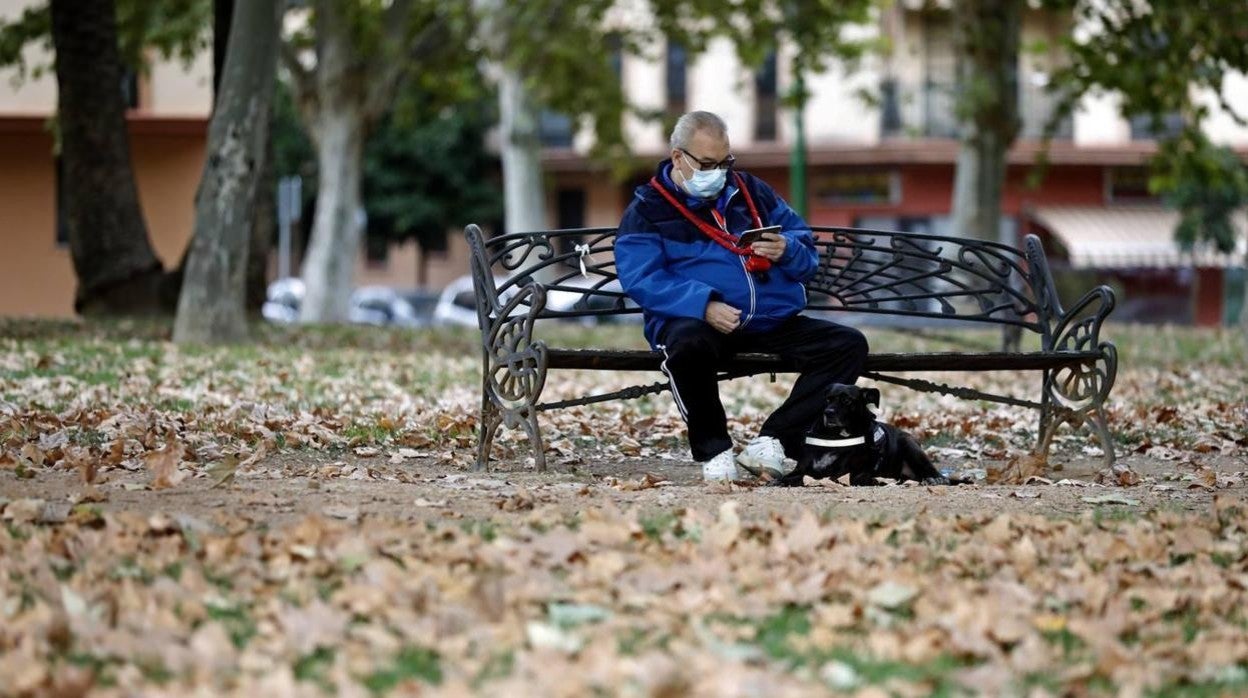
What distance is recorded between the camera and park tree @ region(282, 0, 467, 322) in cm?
3058

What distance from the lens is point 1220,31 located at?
20.1 metres

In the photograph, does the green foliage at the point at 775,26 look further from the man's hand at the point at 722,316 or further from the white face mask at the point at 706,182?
the man's hand at the point at 722,316

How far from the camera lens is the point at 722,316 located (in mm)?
7867

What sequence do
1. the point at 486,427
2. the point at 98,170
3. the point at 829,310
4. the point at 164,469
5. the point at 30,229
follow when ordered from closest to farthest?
the point at 164,469 < the point at 486,427 < the point at 829,310 < the point at 98,170 < the point at 30,229

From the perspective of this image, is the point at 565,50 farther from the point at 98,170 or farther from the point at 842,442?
the point at 842,442

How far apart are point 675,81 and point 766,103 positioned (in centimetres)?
255

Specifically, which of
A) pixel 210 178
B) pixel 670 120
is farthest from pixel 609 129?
pixel 210 178

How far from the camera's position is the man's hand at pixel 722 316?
7863mm

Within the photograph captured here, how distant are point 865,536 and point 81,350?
389 inches

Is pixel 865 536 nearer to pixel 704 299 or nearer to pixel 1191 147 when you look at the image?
pixel 704 299

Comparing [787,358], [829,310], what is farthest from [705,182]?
[829,310]

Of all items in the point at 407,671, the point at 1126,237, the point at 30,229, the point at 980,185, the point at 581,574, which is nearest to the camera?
the point at 407,671

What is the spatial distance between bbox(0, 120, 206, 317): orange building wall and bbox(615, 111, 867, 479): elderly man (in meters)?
29.0

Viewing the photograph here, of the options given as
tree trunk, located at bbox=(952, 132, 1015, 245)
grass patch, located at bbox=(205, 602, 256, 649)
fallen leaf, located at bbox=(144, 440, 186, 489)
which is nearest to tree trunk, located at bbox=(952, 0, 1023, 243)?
tree trunk, located at bbox=(952, 132, 1015, 245)
